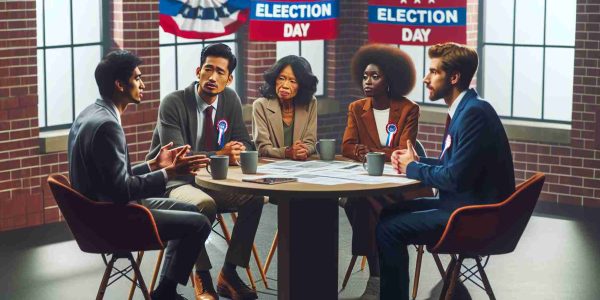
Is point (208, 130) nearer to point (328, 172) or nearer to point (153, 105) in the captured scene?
point (328, 172)

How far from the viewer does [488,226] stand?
5.55 meters

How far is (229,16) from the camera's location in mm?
8852

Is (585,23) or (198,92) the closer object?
(198,92)

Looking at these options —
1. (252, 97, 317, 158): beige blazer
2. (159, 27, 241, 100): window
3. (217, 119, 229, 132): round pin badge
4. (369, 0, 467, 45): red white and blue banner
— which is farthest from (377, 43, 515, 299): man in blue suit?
(159, 27, 241, 100): window

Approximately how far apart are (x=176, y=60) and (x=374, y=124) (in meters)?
3.21

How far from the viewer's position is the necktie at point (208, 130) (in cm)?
684

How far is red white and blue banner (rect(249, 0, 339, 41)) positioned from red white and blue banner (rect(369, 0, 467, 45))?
351 mm

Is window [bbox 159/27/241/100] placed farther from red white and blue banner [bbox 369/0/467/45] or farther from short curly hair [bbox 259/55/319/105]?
short curly hair [bbox 259/55/319/105]

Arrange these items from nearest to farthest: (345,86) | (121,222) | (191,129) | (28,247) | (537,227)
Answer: (121,222) < (191,129) < (28,247) < (537,227) < (345,86)

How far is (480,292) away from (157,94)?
3497 millimetres

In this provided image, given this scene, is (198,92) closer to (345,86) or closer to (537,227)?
(537,227)

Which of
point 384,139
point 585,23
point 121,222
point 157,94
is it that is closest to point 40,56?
point 157,94

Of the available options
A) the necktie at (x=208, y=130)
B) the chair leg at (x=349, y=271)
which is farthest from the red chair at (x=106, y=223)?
the chair leg at (x=349, y=271)

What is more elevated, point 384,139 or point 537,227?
point 384,139
